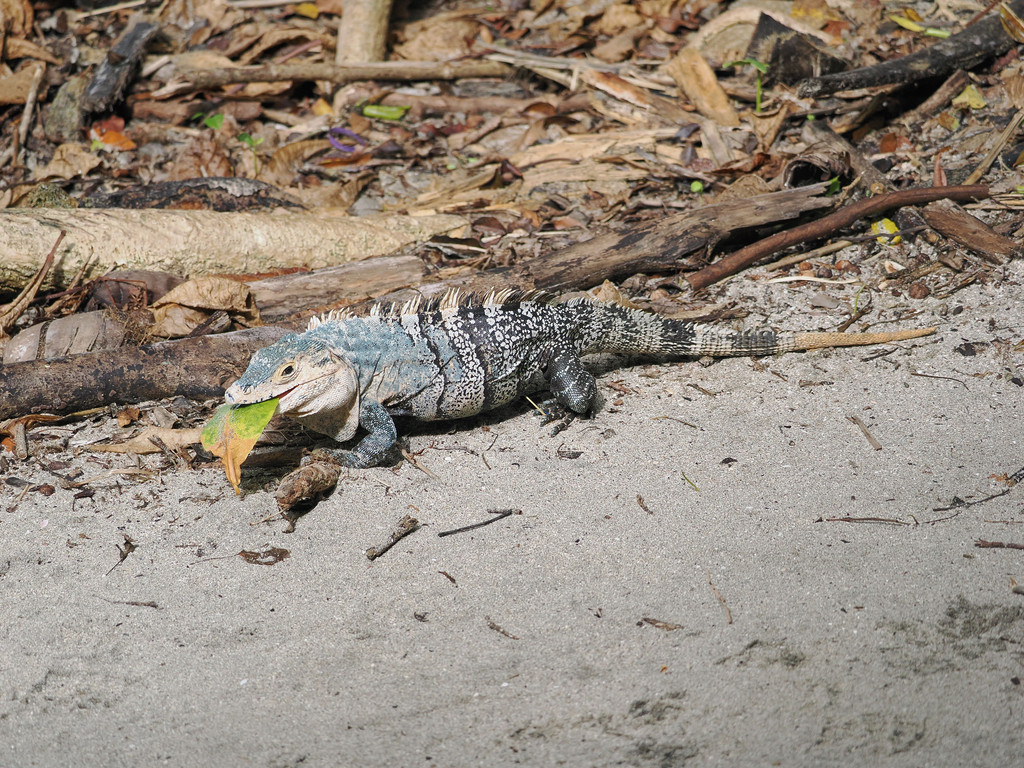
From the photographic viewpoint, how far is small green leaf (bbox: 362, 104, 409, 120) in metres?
8.78

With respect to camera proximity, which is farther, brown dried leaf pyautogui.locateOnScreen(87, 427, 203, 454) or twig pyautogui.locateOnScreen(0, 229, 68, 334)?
twig pyautogui.locateOnScreen(0, 229, 68, 334)

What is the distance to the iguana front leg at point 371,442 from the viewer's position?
4.50 meters

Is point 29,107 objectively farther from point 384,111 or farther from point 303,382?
point 303,382

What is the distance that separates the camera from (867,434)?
4.48 m

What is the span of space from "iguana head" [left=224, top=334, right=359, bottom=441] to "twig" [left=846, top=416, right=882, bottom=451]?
2.75 metres

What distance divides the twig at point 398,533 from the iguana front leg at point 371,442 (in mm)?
472

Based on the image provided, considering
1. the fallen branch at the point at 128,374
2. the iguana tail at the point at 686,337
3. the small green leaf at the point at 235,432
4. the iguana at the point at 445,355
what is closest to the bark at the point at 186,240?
the fallen branch at the point at 128,374

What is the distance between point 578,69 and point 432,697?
7.36 m

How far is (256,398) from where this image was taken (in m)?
4.11

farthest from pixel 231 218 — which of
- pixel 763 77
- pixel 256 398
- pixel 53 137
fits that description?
pixel 763 77

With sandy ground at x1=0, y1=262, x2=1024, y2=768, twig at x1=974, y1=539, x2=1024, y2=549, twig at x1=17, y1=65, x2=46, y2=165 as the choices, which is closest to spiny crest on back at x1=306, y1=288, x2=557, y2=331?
sandy ground at x1=0, y1=262, x2=1024, y2=768

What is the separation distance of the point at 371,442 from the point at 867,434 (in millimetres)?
2683

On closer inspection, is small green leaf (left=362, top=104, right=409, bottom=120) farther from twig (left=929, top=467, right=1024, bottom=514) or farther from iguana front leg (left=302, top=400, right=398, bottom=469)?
twig (left=929, top=467, right=1024, bottom=514)

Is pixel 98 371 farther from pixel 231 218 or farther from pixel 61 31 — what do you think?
pixel 61 31
